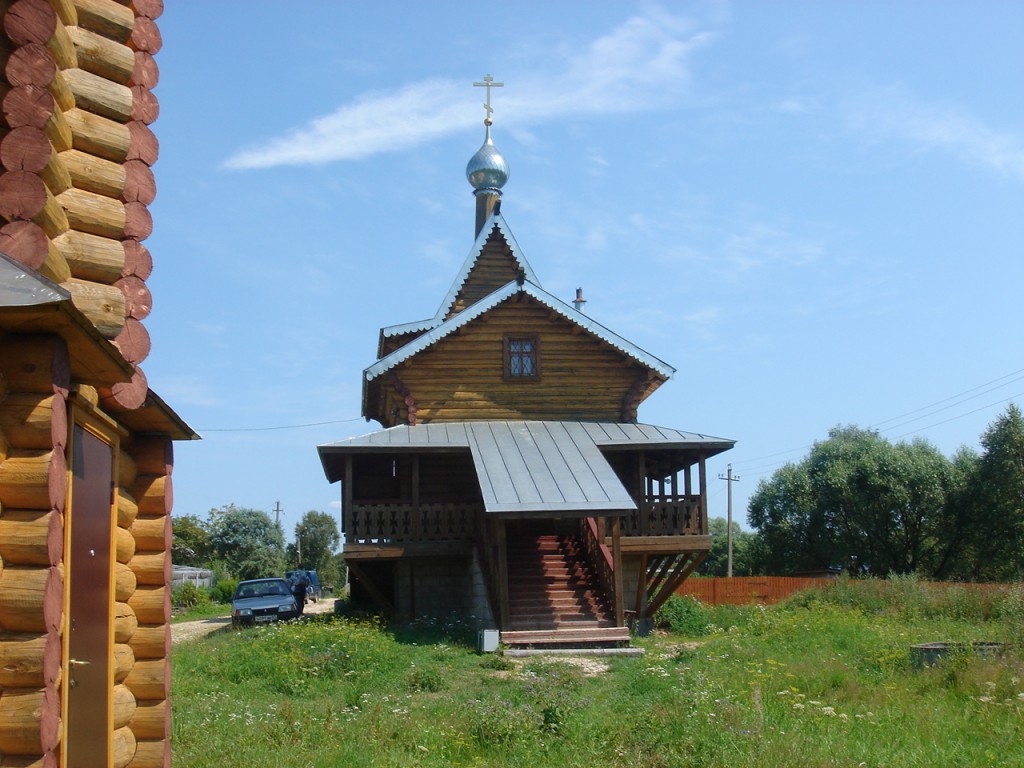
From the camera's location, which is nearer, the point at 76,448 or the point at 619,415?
the point at 76,448

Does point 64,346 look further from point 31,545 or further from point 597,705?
point 597,705

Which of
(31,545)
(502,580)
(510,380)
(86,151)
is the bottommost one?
(502,580)

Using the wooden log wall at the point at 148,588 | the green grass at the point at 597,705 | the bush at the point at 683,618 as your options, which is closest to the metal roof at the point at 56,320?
the wooden log wall at the point at 148,588

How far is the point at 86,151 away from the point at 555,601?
12884 mm

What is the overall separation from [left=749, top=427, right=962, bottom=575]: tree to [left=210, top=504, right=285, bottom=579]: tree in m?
25.4

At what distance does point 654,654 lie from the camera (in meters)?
15.9

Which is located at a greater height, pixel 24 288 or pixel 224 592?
pixel 24 288

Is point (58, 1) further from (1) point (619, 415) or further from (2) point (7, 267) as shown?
(1) point (619, 415)

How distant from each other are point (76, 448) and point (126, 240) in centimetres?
153

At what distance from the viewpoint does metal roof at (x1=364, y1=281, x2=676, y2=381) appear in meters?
21.0

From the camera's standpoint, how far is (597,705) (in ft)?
36.1

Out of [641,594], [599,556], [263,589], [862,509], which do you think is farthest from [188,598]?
[862,509]

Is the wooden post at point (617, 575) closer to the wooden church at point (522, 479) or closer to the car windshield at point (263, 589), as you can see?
the wooden church at point (522, 479)

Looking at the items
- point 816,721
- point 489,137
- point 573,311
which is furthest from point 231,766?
point 489,137
